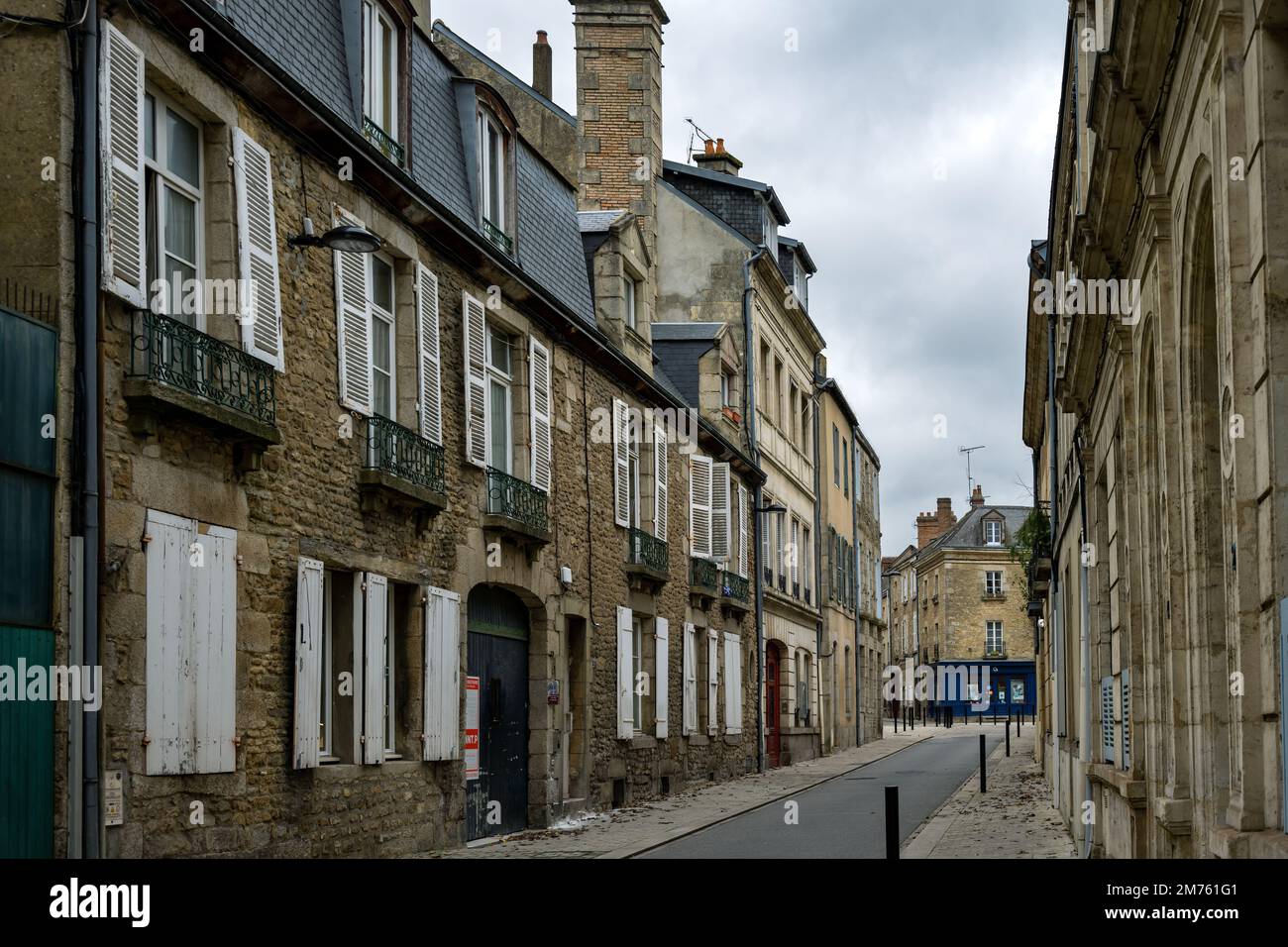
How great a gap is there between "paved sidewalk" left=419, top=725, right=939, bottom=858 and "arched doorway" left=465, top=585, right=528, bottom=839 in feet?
1.09

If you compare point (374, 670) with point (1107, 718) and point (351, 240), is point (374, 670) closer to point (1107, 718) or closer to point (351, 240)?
point (351, 240)

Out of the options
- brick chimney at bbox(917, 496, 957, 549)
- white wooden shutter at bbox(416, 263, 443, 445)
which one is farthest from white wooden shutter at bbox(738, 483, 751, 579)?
brick chimney at bbox(917, 496, 957, 549)

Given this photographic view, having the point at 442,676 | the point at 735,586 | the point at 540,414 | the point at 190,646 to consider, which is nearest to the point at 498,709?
the point at 442,676

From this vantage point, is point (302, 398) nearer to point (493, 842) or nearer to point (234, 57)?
point (234, 57)

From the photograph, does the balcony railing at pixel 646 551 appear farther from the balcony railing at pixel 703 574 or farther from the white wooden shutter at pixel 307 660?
the white wooden shutter at pixel 307 660

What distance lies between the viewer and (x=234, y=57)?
1153cm

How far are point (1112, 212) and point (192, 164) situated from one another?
620 cm

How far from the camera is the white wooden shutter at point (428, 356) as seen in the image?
14.9 metres

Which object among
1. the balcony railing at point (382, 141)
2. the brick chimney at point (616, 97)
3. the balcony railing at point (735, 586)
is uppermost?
the brick chimney at point (616, 97)

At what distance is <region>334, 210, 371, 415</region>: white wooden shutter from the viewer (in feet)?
43.9

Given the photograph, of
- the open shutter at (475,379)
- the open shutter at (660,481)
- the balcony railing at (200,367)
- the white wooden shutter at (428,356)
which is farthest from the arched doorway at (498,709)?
the open shutter at (660,481)

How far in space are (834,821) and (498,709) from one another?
439 cm

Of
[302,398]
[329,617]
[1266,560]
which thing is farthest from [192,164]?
[1266,560]

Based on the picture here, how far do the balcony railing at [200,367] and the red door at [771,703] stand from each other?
75.0 ft
